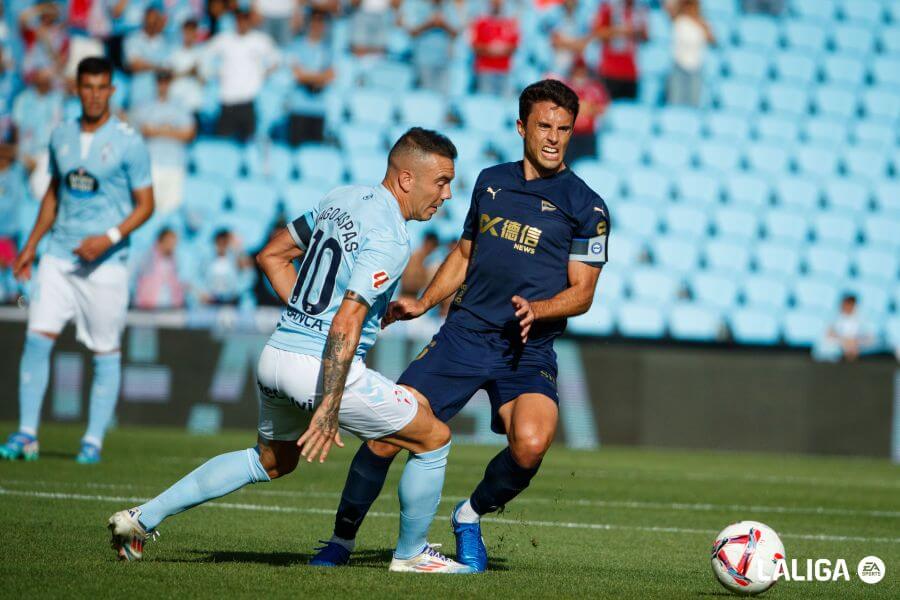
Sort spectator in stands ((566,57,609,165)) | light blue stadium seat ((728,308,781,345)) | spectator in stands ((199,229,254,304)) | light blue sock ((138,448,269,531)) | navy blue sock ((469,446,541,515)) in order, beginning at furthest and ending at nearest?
spectator in stands ((566,57,609,165)), light blue stadium seat ((728,308,781,345)), spectator in stands ((199,229,254,304)), navy blue sock ((469,446,541,515)), light blue sock ((138,448,269,531))

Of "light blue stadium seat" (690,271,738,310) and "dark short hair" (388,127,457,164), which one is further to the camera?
"light blue stadium seat" (690,271,738,310)

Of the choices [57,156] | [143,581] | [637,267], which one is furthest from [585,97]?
[143,581]

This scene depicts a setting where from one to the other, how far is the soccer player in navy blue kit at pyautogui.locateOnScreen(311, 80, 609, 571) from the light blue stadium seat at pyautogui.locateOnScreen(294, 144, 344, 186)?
10989mm

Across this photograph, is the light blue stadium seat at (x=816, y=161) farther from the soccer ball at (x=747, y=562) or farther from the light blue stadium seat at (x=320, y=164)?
the soccer ball at (x=747, y=562)

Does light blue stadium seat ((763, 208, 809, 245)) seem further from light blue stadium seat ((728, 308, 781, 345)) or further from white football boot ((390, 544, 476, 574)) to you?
white football boot ((390, 544, 476, 574))

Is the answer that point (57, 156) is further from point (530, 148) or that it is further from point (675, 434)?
point (675, 434)

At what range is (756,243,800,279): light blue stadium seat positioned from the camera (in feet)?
60.7

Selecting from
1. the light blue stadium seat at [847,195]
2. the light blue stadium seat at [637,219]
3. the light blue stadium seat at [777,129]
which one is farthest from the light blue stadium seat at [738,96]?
the light blue stadium seat at [637,219]

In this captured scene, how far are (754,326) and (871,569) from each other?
1191 centimetres

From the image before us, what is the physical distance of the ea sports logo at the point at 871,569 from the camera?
230 inches

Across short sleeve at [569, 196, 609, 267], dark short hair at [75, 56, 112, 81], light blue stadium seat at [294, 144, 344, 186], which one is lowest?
short sleeve at [569, 196, 609, 267]

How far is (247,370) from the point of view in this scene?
45.8 ft

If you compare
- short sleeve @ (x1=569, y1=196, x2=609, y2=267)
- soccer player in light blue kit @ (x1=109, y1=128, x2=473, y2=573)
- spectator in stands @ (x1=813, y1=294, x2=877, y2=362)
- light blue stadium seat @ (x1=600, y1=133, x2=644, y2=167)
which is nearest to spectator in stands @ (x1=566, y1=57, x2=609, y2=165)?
light blue stadium seat @ (x1=600, y1=133, x2=644, y2=167)

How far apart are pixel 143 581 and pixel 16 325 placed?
30.4 feet
